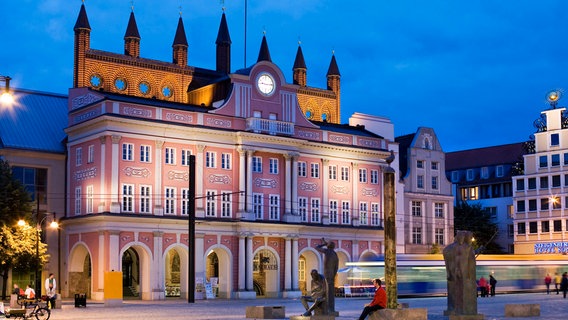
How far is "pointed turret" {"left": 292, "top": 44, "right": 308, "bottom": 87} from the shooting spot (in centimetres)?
9781

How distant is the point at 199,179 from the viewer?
70.4 m

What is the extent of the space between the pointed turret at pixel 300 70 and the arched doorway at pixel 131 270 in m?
31.5

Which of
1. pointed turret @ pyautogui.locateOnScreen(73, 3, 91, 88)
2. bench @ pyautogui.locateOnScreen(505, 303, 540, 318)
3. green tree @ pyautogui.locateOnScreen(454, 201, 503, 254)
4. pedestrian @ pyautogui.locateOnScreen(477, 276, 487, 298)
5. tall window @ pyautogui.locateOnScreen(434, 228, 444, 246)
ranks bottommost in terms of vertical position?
pedestrian @ pyautogui.locateOnScreen(477, 276, 487, 298)

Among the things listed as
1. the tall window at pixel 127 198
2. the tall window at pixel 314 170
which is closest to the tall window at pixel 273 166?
the tall window at pixel 314 170

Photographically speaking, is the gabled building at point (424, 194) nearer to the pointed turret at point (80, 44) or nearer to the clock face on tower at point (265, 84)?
the clock face on tower at point (265, 84)

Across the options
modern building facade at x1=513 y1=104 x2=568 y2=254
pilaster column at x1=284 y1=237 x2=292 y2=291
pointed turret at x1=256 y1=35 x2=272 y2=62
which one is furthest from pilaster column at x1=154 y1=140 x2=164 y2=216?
modern building facade at x1=513 y1=104 x2=568 y2=254

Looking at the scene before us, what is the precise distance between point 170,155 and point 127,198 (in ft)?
16.4

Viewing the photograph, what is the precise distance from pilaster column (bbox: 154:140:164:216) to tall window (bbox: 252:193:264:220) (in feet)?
26.3

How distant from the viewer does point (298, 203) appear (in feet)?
253

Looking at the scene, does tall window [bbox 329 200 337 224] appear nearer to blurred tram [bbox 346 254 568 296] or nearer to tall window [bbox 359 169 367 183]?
tall window [bbox 359 169 367 183]

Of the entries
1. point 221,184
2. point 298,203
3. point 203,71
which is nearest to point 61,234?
point 221,184

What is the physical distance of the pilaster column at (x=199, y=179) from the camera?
230 feet

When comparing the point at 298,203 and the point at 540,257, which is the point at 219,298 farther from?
the point at 540,257

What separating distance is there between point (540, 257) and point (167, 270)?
31402 mm
